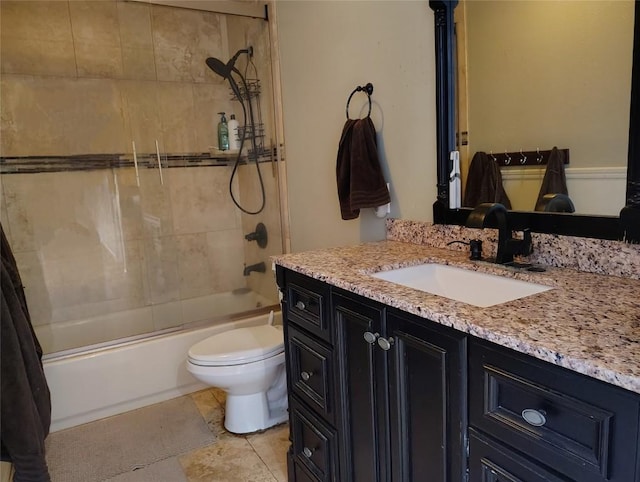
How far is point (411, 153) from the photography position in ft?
5.99

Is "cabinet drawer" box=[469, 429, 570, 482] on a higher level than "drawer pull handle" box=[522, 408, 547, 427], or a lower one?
lower

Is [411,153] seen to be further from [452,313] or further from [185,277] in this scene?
[185,277]

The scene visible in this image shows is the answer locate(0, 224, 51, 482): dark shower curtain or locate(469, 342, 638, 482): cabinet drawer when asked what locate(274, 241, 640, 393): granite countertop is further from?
locate(0, 224, 51, 482): dark shower curtain

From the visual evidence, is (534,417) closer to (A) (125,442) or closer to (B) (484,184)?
(B) (484,184)

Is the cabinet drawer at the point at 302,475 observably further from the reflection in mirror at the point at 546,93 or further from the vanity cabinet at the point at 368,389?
the reflection in mirror at the point at 546,93

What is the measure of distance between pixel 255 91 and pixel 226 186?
68cm

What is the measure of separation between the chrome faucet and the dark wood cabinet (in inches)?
17.8

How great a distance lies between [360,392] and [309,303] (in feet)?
1.09

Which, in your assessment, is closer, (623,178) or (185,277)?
(623,178)

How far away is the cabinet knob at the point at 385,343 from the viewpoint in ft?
3.76

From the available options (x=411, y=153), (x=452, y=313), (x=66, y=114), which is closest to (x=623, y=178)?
(x=452, y=313)

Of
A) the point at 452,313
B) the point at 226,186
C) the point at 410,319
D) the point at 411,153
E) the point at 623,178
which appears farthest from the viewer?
the point at 226,186

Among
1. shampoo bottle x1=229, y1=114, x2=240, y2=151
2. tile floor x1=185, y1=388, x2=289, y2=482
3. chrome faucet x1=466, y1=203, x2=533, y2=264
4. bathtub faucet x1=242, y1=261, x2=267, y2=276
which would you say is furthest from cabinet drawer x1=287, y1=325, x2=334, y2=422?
shampoo bottle x1=229, y1=114, x2=240, y2=151

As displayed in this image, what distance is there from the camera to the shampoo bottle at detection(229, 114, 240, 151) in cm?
310
